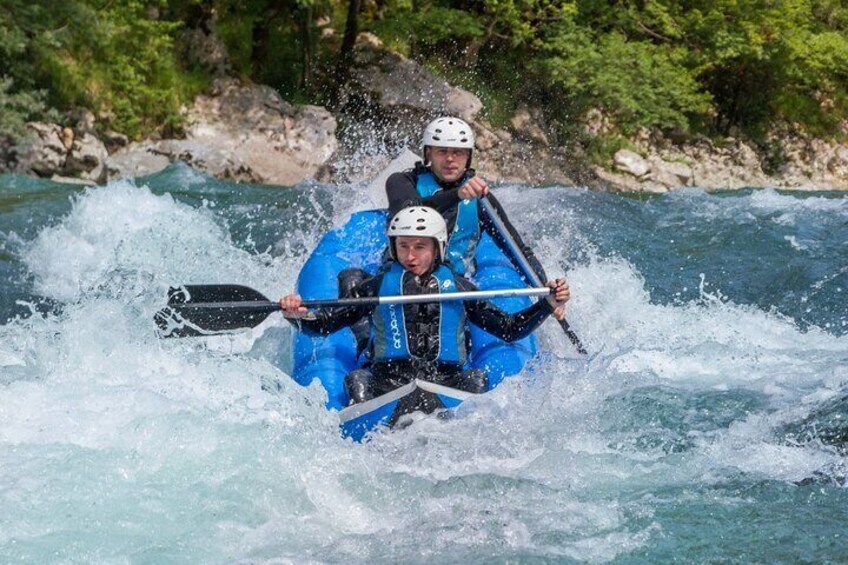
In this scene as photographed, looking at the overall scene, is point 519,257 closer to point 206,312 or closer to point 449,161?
point 449,161

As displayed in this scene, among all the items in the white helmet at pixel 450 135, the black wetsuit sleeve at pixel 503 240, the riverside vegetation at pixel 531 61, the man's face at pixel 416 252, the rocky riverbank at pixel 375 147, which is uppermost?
the white helmet at pixel 450 135

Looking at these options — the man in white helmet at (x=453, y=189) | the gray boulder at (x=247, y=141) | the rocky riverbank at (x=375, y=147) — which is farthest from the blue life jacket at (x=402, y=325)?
the gray boulder at (x=247, y=141)

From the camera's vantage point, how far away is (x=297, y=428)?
467 cm

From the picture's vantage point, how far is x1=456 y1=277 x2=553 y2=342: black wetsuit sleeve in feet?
17.1

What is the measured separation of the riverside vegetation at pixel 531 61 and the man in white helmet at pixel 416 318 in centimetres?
998

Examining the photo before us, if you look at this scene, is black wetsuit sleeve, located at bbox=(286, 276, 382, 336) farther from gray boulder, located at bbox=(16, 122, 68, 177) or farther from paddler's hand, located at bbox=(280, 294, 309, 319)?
gray boulder, located at bbox=(16, 122, 68, 177)

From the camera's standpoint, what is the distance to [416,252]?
5098 millimetres

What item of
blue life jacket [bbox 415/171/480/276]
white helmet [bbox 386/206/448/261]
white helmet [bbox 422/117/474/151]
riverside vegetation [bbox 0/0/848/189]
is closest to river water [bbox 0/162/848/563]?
blue life jacket [bbox 415/171/480/276]

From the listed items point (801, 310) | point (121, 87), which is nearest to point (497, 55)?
point (121, 87)

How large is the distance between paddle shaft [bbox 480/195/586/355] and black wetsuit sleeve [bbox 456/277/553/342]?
2.90 ft

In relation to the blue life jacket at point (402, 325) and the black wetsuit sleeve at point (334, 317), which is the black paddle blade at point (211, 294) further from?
the blue life jacket at point (402, 325)

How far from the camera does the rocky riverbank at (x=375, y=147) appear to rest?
44.5 feet

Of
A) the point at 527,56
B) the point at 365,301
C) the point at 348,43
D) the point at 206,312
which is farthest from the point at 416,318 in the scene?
the point at 527,56

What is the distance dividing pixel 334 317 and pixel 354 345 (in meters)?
0.57
